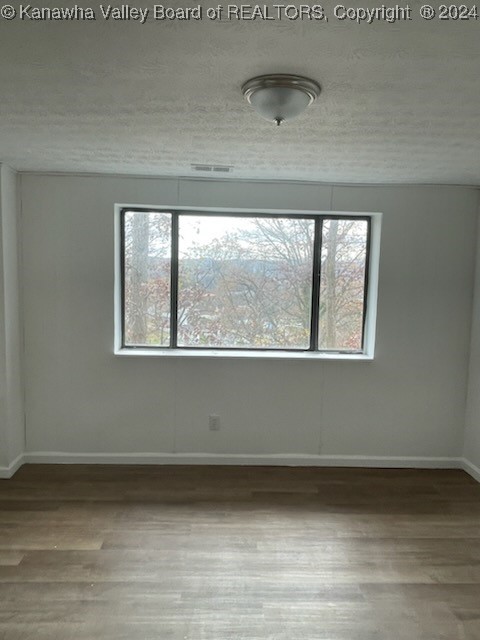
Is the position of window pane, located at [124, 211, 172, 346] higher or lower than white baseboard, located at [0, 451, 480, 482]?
higher

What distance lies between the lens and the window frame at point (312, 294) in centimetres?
319

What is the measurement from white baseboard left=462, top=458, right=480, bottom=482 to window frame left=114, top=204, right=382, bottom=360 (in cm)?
119

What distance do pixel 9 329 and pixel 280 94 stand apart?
255 centimetres

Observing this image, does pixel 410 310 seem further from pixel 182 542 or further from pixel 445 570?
pixel 182 542

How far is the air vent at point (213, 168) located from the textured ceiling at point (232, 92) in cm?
9

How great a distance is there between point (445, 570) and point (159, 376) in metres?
2.24

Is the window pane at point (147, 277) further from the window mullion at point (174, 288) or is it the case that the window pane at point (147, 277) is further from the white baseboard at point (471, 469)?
the white baseboard at point (471, 469)

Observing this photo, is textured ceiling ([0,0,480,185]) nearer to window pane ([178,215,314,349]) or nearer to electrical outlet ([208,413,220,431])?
window pane ([178,215,314,349])

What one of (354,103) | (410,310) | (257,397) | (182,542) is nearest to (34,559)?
(182,542)

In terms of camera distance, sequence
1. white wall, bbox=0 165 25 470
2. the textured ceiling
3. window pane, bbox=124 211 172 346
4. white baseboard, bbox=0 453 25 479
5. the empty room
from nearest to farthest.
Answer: the textured ceiling, the empty room, white wall, bbox=0 165 25 470, white baseboard, bbox=0 453 25 479, window pane, bbox=124 211 172 346

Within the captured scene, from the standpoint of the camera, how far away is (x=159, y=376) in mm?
3191

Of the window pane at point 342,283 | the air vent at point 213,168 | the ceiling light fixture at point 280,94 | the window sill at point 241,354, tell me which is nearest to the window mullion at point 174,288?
the window sill at point 241,354

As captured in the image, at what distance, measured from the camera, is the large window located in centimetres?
324

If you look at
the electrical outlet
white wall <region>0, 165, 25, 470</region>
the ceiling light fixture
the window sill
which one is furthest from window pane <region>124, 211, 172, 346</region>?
the ceiling light fixture
